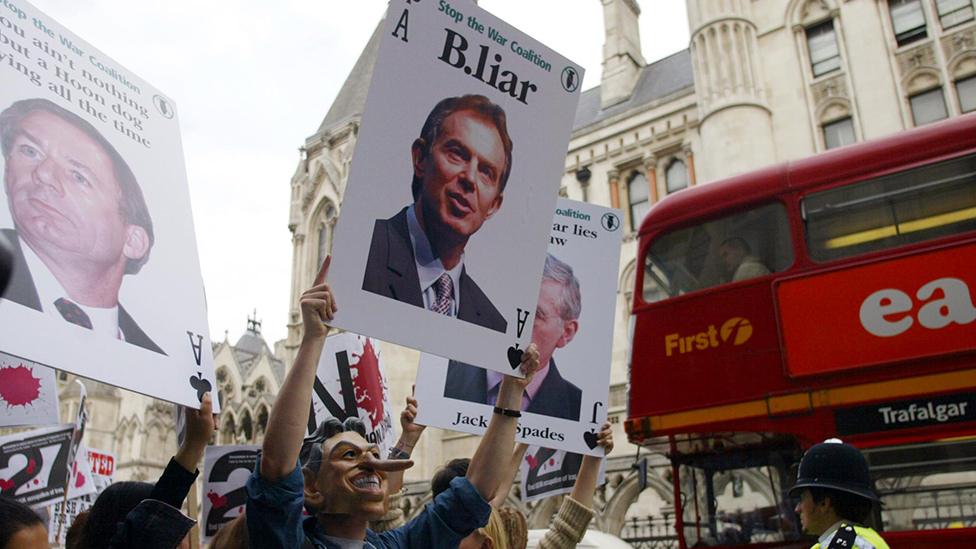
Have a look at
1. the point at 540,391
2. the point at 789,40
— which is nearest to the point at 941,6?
the point at 789,40

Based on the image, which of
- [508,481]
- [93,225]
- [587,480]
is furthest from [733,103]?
[93,225]

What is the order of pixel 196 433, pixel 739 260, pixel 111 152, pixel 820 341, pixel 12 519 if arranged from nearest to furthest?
1. pixel 12 519
2. pixel 196 433
3. pixel 111 152
4. pixel 820 341
5. pixel 739 260

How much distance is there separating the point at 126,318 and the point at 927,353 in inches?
238

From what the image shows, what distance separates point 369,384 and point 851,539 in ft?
12.2

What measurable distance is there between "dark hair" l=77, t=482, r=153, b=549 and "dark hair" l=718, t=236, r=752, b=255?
6.22 meters

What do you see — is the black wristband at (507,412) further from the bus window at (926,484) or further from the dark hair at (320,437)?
the bus window at (926,484)

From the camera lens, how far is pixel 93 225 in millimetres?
3123

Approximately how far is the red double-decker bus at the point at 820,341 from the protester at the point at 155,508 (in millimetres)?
5303

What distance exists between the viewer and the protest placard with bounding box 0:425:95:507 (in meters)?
6.60

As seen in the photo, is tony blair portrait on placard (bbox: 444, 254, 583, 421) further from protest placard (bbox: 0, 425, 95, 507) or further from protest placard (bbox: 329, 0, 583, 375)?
protest placard (bbox: 0, 425, 95, 507)

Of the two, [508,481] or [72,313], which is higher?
[72,313]

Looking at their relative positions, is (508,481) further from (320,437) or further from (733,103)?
(733,103)

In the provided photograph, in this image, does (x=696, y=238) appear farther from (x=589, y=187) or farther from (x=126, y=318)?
(x=589, y=187)

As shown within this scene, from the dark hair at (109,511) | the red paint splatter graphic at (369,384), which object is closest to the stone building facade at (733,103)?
the red paint splatter graphic at (369,384)
